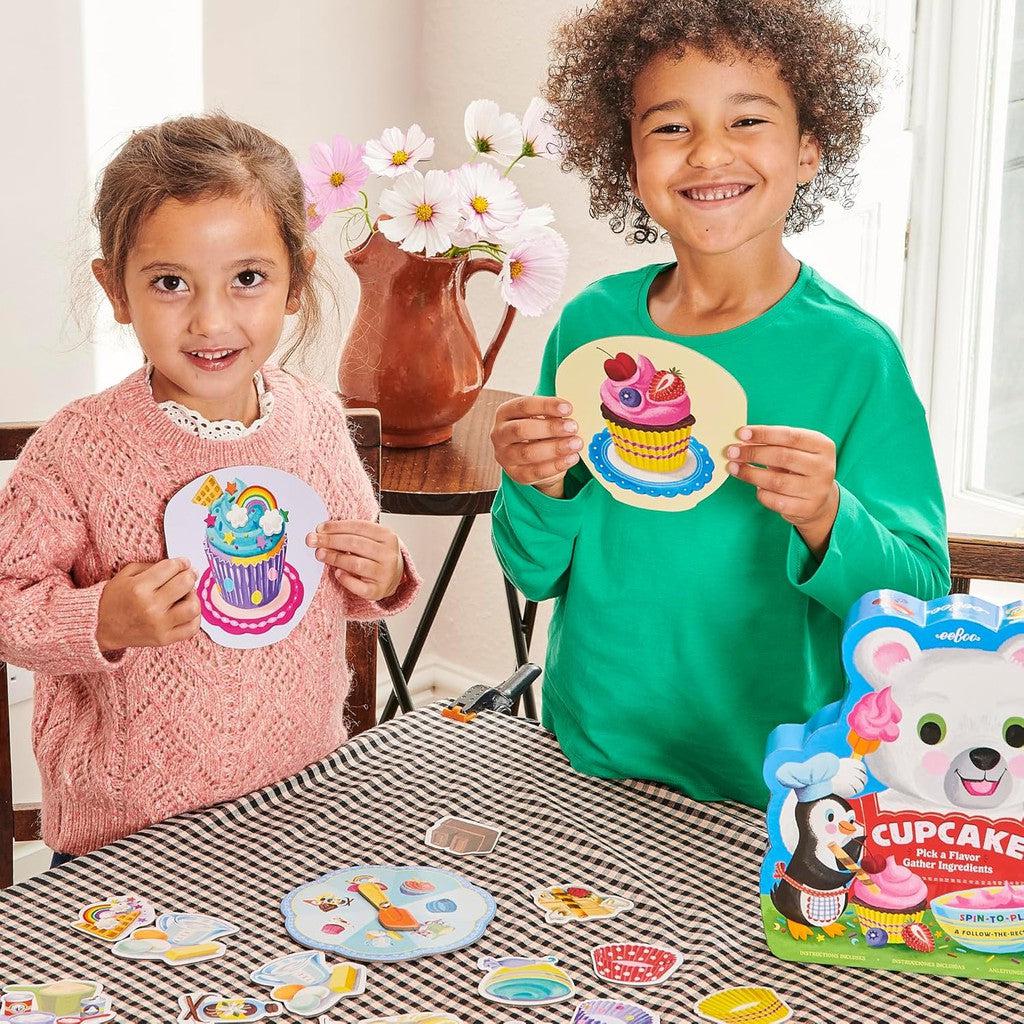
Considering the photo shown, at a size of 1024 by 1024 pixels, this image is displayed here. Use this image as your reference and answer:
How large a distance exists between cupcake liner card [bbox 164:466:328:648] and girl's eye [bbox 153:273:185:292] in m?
0.16

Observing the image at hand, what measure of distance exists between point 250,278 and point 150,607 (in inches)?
11.9

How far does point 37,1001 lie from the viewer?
33.3 inches

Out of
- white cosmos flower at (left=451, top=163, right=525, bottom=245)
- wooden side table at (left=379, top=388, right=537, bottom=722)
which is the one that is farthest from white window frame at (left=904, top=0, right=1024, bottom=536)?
white cosmos flower at (left=451, top=163, right=525, bottom=245)

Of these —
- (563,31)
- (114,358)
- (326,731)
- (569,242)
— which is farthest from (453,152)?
(326,731)

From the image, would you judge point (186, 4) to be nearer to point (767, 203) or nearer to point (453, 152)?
point (453, 152)

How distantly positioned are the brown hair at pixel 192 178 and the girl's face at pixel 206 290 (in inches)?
0.5

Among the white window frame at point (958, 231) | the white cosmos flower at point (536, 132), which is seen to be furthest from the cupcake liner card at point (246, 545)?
the white window frame at point (958, 231)

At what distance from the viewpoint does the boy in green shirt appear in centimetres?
117

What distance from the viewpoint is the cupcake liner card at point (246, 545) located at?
111 cm

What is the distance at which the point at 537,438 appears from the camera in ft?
3.86

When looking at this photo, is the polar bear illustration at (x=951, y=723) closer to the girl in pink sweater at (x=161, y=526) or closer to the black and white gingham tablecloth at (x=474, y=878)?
the black and white gingham tablecloth at (x=474, y=878)

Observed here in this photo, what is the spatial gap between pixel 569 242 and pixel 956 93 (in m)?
0.77

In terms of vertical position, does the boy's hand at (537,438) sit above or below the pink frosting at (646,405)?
below

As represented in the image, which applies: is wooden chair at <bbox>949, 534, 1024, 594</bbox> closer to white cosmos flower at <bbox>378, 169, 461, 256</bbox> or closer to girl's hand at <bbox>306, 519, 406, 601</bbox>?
girl's hand at <bbox>306, 519, 406, 601</bbox>
